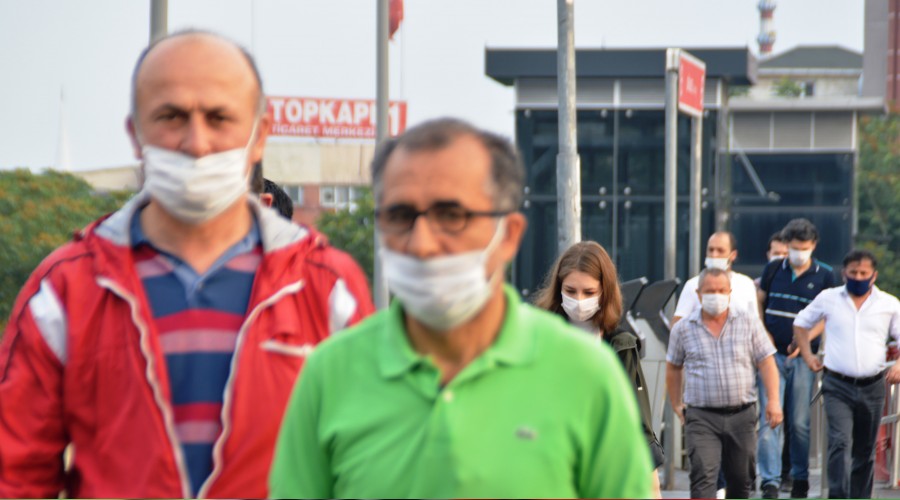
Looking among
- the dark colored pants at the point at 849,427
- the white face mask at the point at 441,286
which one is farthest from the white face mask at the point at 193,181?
the dark colored pants at the point at 849,427

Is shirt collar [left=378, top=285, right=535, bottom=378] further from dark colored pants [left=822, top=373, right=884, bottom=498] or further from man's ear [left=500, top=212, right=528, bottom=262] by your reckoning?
dark colored pants [left=822, top=373, right=884, bottom=498]

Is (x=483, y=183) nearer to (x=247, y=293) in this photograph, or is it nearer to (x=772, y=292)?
(x=247, y=293)

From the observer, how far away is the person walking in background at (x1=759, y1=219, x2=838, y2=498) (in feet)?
45.0

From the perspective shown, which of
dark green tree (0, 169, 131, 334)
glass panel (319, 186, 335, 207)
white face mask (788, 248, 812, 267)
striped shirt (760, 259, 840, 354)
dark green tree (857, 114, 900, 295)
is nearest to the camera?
white face mask (788, 248, 812, 267)


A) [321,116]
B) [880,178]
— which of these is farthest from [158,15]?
[321,116]

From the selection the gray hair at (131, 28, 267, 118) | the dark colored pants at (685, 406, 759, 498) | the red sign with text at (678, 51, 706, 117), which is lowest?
the dark colored pants at (685, 406, 759, 498)

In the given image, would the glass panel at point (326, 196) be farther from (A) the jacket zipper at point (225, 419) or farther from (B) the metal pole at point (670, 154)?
(A) the jacket zipper at point (225, 419)

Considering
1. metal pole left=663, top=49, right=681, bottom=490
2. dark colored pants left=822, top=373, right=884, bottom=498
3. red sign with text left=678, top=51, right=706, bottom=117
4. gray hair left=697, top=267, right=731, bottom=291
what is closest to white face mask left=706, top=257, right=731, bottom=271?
dark colored pants left=822, top=373, right=884, bottom=498

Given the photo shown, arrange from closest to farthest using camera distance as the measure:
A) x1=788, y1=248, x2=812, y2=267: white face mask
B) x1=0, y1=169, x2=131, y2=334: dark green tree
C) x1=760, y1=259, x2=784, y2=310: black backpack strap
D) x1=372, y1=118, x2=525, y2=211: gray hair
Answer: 1. x1=372, y1=118, x2=525, y2=211: gray hair
2. x1=788, y1=248, x2=812, y2=267: white face mask
3. x1=760, y1=259, x2=784, y2=310: black backpack strap
4. x1=0, y1=169, x2=131, y2=334: dark green tree

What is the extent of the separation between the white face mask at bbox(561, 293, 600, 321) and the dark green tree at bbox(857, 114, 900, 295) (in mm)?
86566

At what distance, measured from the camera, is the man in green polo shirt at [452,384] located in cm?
270

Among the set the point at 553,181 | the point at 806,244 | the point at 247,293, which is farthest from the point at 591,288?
the point at 553,181

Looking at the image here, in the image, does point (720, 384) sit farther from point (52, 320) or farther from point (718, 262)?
point (52, 320)

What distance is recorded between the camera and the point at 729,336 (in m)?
11.1
